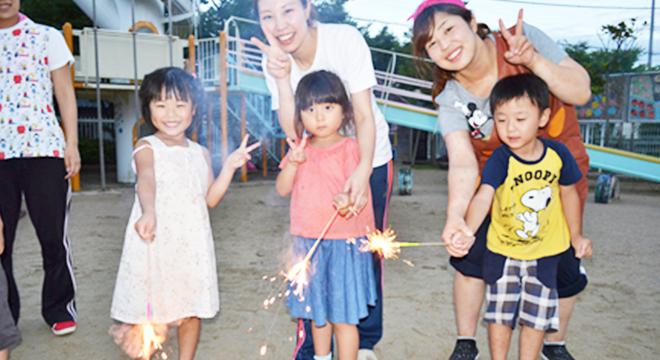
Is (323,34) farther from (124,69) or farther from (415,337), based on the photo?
(124,69)

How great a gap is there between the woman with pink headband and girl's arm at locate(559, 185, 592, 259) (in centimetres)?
7

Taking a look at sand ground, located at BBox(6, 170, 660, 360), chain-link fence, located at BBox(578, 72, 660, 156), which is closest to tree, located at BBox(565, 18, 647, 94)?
chain-link fence, located at BBox(578, 72, 660, 156)

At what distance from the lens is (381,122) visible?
8.48 ft

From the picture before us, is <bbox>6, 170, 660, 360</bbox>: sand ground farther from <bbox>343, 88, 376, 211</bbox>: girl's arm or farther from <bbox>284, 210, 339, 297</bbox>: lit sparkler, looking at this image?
<bbox>343, 88, 376, 211</bbox>: girl's arm

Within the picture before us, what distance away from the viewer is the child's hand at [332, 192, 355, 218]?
223 cm

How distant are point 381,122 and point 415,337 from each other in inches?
52.1

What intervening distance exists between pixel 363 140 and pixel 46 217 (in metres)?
1.90

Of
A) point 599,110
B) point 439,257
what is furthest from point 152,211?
point 599,110

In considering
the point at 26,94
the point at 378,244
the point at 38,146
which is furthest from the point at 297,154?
the point at 26,94

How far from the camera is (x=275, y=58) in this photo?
7.99 ft

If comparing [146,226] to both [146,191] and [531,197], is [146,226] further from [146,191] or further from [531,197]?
[531,197]

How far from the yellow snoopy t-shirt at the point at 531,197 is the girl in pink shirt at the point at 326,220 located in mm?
596

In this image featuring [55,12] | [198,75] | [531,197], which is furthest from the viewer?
[55,12]

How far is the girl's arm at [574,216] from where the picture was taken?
2.37m
